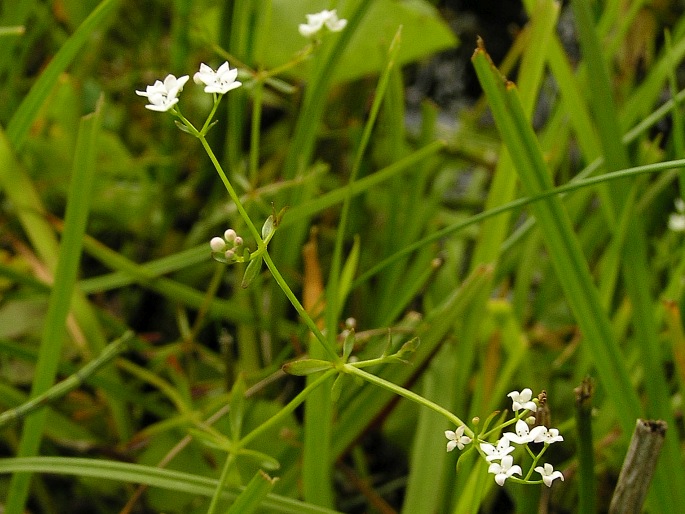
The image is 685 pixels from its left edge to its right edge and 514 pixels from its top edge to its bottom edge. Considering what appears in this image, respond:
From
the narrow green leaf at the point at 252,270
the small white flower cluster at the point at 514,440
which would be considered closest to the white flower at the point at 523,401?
the small white flower cluster at the point at 514,440

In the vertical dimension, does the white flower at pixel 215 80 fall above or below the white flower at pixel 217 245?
above

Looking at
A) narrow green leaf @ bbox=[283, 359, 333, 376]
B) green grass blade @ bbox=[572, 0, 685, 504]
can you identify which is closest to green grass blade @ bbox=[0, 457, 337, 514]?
narrow green leaf @ bbox=[283, 359, 333, 376]

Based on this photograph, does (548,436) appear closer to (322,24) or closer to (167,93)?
(167,93)

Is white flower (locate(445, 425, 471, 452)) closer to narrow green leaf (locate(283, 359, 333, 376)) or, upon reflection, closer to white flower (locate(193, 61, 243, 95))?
narrow green leaf (locate(283, 359, 333, 376))

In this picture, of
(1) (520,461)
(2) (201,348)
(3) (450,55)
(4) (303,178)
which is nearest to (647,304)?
(1) (520,461)

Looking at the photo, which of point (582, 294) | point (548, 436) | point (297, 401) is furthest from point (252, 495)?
point (582, 294)

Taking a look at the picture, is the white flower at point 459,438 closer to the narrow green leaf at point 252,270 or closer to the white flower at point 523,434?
the white flower at point 523,434
